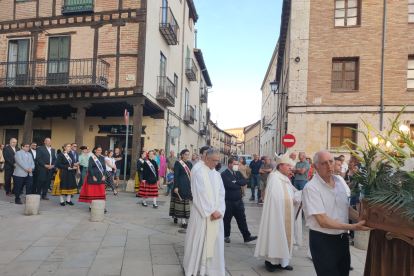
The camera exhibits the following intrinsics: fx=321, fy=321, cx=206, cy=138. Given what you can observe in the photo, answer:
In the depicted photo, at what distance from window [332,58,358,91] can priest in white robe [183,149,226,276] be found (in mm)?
12181

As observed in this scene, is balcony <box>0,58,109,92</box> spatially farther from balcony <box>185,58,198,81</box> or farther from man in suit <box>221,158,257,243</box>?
man in suit <box>221,158,257,243</box>

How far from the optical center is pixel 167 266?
16.4ft

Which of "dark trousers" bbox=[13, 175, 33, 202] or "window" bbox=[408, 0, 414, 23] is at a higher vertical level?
"window" bbox=[408, 0, 414, 23]

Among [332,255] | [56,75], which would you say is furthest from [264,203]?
[56,75]

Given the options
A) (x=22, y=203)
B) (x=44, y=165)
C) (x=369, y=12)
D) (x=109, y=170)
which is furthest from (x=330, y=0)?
(x=22, y=203)

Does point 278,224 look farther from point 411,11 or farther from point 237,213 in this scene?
point 411,11

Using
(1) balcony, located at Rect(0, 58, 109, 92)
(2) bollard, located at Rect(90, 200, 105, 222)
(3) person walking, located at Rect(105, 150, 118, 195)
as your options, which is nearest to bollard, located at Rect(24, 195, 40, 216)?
(2) bollard, located at Rect(90, 200, 105, 222)

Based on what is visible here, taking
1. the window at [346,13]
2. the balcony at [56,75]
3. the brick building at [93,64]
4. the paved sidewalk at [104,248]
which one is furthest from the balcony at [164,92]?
the window at [346,13]

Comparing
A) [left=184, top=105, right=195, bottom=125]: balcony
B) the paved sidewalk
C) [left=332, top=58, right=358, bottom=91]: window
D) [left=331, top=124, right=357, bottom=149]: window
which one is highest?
[left=332, top=58, right=358, bottom=91]: window

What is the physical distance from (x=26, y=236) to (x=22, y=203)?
3.91 meters

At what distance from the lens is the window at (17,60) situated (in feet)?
52.0

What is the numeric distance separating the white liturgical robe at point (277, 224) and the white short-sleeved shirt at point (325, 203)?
1.75 m

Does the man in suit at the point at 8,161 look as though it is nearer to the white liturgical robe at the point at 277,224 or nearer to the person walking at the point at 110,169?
the person walking at the point at 110,169

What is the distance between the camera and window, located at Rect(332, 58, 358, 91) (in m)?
14.9
